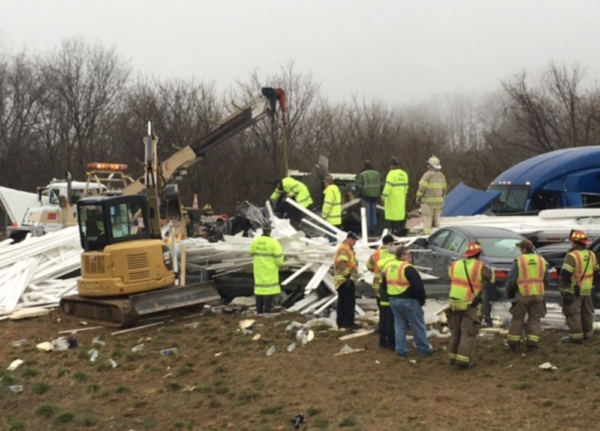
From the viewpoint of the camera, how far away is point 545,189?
2033 centimetres

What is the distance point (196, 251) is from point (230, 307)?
190cm

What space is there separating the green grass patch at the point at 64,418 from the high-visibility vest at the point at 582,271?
23.7ft

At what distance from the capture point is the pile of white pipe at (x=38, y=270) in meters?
15.9

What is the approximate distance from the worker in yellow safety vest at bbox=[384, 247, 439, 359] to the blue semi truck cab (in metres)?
10.8

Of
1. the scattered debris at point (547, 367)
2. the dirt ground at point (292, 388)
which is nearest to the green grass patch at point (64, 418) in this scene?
the dirt ground at point (292, 388)

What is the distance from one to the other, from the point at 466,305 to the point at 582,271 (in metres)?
2.32

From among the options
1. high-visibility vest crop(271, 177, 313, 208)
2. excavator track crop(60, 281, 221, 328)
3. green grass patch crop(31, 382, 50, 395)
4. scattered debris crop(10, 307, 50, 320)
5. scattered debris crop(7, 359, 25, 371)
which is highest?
high-visibility vest crop(271, 177, 313, 208)

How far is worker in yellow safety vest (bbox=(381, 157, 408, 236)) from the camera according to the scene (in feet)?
54.7

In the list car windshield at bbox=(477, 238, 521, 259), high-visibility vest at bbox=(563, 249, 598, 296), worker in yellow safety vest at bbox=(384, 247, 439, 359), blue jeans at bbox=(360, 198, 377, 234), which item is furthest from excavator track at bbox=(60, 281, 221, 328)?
high-visibility vest at bbox=(563, 249, 598, 296)

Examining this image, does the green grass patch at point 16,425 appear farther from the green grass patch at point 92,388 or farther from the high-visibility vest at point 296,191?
the high-visibility vest at point 296,191

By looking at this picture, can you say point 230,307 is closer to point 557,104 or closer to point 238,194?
point 238,194

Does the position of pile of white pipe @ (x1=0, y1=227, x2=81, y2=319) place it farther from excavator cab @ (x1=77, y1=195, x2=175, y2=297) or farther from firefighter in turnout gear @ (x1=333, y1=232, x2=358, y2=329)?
firefighter in turnout gear @ (x1=333, y1=232, x2=358, y2=329)

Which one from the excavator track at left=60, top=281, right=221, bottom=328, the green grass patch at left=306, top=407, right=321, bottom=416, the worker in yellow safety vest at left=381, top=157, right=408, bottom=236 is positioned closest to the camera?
the green grass patch at left=306, top=407, right=321, bottom=416

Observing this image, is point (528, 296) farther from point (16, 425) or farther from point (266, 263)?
point (16, 425)
